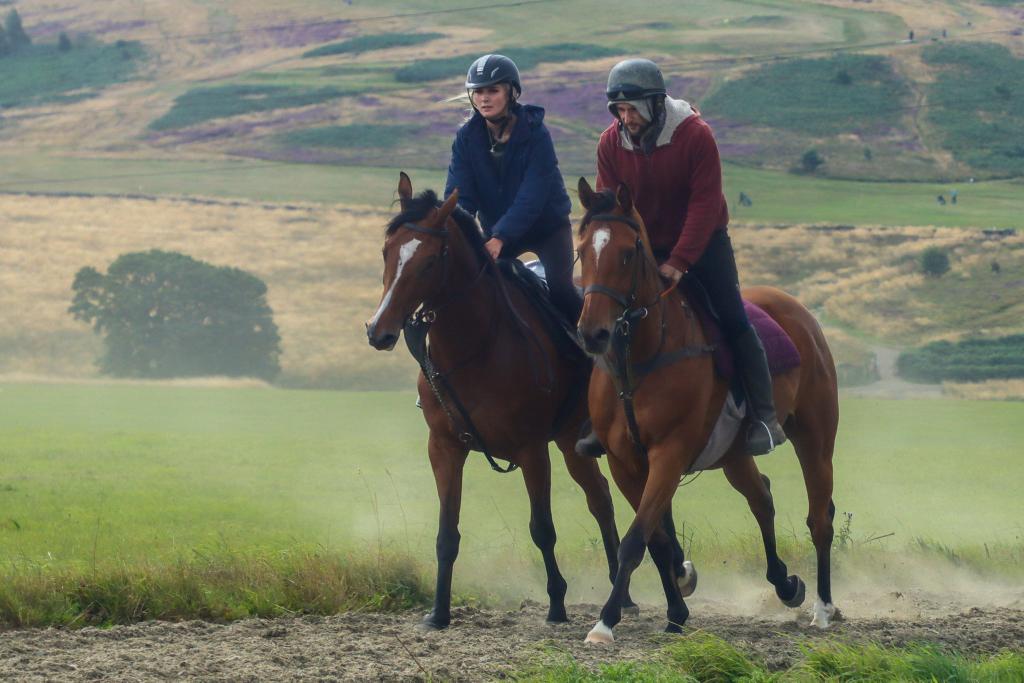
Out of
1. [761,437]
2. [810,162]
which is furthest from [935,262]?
[761,437]

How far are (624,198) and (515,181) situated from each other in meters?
1.63

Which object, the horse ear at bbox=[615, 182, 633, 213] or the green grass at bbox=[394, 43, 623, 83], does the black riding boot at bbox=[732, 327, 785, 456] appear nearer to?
the horse ear at bbox=[615, 182, 633, 213]

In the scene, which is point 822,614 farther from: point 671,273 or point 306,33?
point 306,33

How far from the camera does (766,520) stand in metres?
9.64

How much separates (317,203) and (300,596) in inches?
2615

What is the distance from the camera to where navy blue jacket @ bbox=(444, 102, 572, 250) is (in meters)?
8.77

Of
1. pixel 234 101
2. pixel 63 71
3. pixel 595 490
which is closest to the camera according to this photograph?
pixel 595 490

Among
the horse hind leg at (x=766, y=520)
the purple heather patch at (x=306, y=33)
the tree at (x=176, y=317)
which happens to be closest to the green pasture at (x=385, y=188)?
the tree at (x=176, y=317)

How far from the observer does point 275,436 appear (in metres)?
27.0

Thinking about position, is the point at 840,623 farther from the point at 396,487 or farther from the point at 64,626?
the point at 396,487

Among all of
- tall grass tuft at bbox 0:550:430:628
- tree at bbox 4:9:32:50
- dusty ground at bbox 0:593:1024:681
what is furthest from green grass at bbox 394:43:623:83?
dusty ground at bbox 0:593:1024:681

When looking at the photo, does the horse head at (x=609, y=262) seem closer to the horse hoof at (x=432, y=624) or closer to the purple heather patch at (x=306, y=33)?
the horse hoof at (x=432, y=624)

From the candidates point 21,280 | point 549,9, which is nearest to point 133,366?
point 21,280

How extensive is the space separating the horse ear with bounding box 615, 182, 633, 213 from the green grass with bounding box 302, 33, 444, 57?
102098mm
